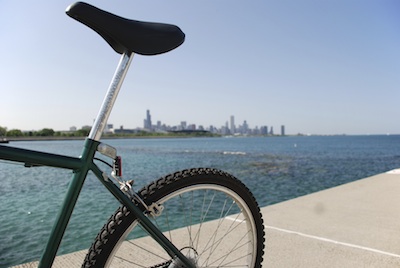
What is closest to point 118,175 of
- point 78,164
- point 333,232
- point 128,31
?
point 78,164

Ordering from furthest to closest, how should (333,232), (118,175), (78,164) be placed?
(333,232)
(118,175)
(78,164)

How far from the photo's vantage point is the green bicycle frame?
1094 millimetres

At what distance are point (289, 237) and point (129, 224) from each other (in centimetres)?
231

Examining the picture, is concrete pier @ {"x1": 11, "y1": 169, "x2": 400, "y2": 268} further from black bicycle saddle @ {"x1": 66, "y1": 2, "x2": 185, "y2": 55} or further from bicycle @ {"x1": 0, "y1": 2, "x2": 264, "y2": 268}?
black bicycle saddle @ {"x1": 66, "y1": 2, "x2": 185, "y2": 55}

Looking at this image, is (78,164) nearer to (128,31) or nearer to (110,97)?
(110,97)

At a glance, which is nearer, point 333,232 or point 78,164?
point 78,164

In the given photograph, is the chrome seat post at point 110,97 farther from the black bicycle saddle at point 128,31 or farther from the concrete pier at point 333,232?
the concrete pier at point 333,232

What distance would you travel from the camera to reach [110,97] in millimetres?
A: 1285

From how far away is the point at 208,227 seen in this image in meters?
3.46

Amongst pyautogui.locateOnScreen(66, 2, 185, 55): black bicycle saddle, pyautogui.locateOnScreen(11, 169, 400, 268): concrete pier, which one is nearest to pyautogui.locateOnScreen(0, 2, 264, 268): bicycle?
pyautogui.locateOnScreen(66, 2, 185, 55): black bicycle saddle

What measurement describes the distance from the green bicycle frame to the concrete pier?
1.53m

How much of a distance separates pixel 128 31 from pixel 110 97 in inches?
10.7

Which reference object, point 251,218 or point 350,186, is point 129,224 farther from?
point 350,186

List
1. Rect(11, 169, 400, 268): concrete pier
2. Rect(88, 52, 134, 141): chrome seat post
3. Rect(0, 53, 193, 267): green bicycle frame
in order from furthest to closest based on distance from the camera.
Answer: Rect(11, 169, 400, 268): concrete pier
Rect(88, 52, 134, 141): chrome seat post
Rect(0, 53, 193, 267): green bicycle frame
